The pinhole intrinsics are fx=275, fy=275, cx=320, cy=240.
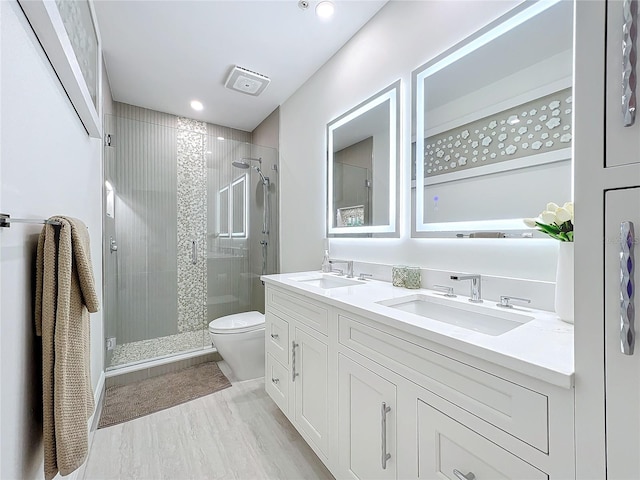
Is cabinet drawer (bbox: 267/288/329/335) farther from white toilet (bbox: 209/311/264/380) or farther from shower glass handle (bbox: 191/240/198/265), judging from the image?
shower glass handle (bbox: 191/240/198/265)

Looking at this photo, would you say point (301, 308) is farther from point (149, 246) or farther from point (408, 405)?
point (149, 246)

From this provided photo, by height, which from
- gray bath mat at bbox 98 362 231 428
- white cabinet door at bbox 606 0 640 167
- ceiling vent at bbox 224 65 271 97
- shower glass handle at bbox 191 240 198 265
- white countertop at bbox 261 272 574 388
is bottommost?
gray bath mat at bbox 98 362 231 428

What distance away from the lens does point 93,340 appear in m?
1.71

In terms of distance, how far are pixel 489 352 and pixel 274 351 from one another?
1.35 meters

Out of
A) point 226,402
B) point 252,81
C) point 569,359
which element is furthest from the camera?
point 252,81

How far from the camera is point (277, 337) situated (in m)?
1.68

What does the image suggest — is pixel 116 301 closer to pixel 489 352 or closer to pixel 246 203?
pixel 246 203

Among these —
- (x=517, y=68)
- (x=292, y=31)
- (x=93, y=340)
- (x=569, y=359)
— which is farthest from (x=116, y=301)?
(x=517, y=68)

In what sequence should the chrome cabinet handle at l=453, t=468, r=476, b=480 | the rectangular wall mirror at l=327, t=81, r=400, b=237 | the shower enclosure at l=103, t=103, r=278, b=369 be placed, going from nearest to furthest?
the chrome cabinet handle at l=453, t=468, r=476, b=480 < the rectangular wall mirror at l=327, t=81, r=400, b=237 < the shower enclosure at l=103, t=103, r=278, b=369

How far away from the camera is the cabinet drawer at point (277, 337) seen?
1.58 m

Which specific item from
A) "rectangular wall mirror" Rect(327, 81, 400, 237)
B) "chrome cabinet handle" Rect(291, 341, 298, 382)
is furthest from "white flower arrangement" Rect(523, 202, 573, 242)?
"chrome cabinet handle" Rect(291, 341, 298, 382)

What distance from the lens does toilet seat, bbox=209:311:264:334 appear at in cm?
214

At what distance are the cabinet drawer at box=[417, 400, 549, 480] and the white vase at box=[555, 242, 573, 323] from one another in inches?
19.1

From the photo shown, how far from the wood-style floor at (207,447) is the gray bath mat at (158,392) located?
0.09m
